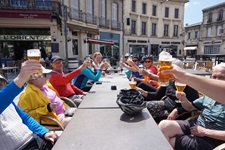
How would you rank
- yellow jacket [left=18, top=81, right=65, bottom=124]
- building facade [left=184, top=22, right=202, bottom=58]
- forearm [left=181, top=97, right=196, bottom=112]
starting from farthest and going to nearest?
building facade [left=184, top=22, right=202, bottom=58], forearm [left=181, top=97, right=196, bottom=112], yellow jacket [left=18, top=81, right=65, bottom=124]

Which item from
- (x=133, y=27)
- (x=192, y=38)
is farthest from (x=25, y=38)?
(x=192, y=38)

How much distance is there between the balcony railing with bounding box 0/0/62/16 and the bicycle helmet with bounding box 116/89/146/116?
36.2ft

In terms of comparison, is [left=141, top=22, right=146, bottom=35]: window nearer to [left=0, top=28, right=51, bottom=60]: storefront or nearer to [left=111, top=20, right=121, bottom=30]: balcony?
[left=111, top=20, right=121, bottom=30]: balcony

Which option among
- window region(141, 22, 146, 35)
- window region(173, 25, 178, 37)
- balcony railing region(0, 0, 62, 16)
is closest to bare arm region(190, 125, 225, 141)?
balcony railing region(0, 0, 62, 16)

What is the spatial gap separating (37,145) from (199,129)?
1802 mm

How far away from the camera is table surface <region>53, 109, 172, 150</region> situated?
4.21 feet

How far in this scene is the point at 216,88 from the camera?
103cm

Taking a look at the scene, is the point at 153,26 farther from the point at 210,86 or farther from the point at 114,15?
the point at 210,86

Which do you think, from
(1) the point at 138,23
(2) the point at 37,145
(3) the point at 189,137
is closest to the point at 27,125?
(2) the point at 37,145

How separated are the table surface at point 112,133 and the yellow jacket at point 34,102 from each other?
25.0 inches

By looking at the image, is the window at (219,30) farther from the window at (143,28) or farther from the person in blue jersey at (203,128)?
the person in blue jersey at (203,128)

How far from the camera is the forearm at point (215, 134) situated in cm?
178

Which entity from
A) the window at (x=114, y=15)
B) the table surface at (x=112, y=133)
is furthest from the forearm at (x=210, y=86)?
the window at (x=114, y=15)

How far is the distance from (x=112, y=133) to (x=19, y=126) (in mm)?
981
